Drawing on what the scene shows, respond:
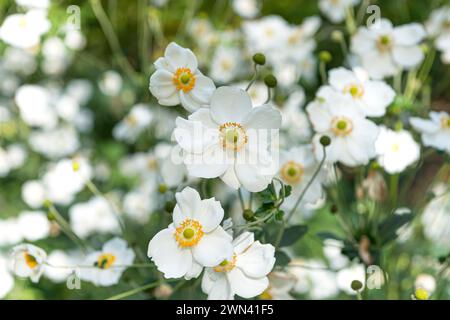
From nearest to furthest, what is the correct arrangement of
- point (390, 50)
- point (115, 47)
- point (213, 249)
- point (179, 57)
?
point (213, 249), point (179, 57), point (390, 50), point (115, 47)

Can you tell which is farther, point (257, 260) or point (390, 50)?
point (390, 50)

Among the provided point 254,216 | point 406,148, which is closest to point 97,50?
point 406,148

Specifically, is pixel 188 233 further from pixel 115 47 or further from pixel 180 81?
pixel 115 47

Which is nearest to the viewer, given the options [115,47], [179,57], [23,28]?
[179,57]

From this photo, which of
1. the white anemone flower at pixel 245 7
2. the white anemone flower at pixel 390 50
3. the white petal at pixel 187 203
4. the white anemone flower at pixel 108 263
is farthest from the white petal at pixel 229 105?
the white anemone flower at pixel 245 7

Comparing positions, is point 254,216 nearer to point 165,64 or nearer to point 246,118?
point 246,118

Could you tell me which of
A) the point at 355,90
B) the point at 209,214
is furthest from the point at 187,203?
the point at 355,90

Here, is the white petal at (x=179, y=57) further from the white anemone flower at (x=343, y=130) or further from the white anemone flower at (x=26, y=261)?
the white anemone flower at (x=26, y=261)
